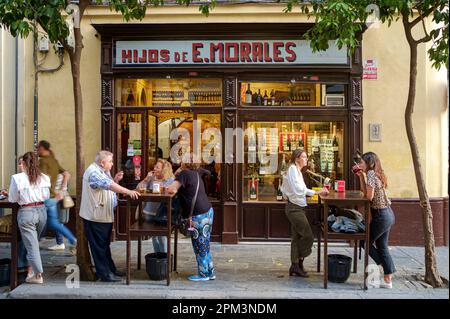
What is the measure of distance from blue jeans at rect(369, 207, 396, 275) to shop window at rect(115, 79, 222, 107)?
4129 mm

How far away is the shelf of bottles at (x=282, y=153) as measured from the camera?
9586 mm

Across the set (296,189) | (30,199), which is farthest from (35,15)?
(296,189)

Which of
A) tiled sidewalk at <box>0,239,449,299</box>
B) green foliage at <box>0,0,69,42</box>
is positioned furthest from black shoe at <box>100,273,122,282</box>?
green foliage at <box>0,0,69,42</box>

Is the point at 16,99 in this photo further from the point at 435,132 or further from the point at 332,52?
the point at 435,132

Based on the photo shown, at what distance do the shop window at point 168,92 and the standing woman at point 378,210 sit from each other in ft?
12.6

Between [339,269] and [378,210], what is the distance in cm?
97

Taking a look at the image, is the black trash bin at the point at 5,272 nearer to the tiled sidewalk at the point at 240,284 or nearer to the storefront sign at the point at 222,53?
the tiled sidewalk at the point at 240,284

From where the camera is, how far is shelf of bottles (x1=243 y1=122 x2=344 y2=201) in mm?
9586

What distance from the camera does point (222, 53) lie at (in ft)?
30.6

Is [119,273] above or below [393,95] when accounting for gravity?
below

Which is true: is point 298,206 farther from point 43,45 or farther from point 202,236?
point 43,45

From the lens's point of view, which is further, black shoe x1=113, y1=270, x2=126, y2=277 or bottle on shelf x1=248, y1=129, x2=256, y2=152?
bottle on shelf x1=248, y1=129, x2=256, y2=152

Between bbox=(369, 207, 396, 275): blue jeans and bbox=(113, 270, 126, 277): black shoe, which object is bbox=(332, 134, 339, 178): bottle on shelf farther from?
bbox=(113, 270, 126, 277): black shoe

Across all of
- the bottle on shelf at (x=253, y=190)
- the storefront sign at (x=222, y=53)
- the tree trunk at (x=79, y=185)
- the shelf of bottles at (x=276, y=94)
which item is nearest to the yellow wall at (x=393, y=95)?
the storefront sign at (x=222, y=53)
